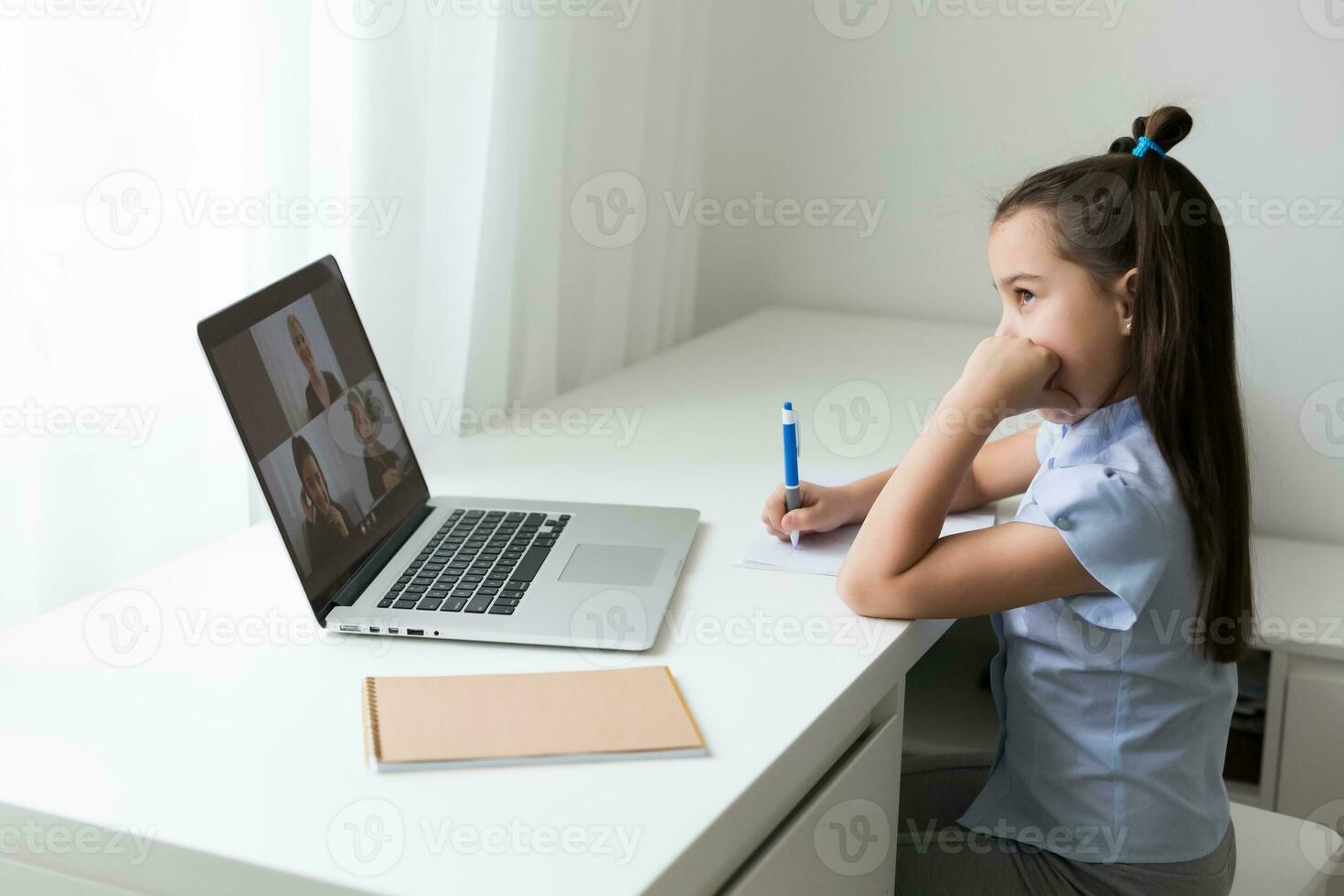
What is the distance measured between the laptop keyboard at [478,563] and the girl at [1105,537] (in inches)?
10.2

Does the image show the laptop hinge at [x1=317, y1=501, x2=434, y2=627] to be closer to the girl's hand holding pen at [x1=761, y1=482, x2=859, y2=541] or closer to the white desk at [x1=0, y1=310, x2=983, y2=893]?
the white desk at [x1=0, y1=310, x2=983, y2=893]

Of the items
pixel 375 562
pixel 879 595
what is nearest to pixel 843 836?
pixel 879 595

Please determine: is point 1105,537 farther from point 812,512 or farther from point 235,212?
point 235,212

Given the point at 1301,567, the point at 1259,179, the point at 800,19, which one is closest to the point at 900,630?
the point at 1301,567

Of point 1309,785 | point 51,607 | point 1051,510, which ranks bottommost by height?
point 1309,785

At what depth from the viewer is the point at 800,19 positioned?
209 cm

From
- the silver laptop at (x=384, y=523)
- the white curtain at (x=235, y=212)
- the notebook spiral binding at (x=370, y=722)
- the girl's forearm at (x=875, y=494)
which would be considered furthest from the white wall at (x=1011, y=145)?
the notebook spiral binding at (x=370, y=722)

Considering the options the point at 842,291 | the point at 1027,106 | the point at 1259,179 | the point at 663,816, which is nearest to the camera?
the point at 663,816

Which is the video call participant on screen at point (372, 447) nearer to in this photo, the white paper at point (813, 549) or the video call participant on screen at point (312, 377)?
the video call participant on screen at point (312, 377)

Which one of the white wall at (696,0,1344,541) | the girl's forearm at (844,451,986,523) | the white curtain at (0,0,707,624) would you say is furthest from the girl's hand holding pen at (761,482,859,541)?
the white wall at (696,0,1344,541)

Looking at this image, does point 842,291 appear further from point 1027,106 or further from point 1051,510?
point 1051,510

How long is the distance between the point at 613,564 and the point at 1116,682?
40 cm

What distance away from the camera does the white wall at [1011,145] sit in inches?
71.7

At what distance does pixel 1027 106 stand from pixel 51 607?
1.52 meters
